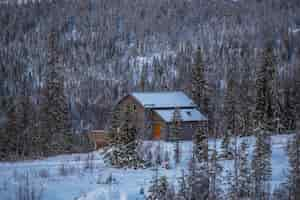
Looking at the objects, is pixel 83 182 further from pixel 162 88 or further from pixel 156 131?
pixel 162 88

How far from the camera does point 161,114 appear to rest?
152ft

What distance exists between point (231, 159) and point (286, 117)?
3513 cm

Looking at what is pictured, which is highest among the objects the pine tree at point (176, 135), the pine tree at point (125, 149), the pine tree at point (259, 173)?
the pine tree at point (259, 173)

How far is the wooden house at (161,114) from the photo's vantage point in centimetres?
4578

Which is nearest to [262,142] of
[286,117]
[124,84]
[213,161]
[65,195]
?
[213,161]

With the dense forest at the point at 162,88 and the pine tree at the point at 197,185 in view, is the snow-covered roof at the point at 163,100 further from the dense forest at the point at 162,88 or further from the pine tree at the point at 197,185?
the pine tree at the point at 197,185

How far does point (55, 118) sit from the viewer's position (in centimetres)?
4584

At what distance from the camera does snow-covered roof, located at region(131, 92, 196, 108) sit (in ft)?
160

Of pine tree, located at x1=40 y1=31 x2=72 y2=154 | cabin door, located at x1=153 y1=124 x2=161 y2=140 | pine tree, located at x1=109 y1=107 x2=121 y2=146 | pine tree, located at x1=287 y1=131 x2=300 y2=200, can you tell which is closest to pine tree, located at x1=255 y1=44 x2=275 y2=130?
cabin door, located at x1=153 y1=124 x2=161 y2=140

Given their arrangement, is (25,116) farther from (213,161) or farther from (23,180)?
(213,161)

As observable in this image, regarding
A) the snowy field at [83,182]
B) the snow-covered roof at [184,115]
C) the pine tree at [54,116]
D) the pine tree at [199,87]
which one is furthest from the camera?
the pine tree at [199,87]

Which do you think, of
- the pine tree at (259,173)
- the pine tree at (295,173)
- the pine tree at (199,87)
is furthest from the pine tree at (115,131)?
the pine tree at (199,87)

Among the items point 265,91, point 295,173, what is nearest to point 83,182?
point 295,173

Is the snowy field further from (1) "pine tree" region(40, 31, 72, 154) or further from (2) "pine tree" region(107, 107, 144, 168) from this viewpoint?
(1) "pine tree" region(40, 31, 72, 154)
